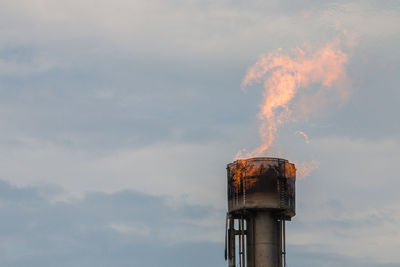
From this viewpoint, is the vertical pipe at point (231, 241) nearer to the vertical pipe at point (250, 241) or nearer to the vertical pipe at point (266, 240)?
the vertical pipe at point (250, 241)

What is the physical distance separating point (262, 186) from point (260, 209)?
7.63 ft

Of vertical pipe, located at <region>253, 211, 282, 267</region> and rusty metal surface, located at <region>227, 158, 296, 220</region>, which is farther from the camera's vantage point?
rusty metal surface, located at <region>227, 158, 296, 220</region>

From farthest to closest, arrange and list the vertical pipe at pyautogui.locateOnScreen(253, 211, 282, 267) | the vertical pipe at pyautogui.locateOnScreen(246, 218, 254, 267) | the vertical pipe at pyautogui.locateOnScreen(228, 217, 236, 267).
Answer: the vertical pipe at pyautogui.locateOnScreen(228, 217, 236, 267) → the vertical pipe at pyautogui.locateOnScreen(246, 218, 254, 267) → the vertical pipe at pyautogui.locateOnScreen(253, 211, 282, 267)

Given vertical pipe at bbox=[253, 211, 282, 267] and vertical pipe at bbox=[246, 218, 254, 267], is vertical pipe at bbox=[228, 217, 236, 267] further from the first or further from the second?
vertical pipe at bbox=[253, 211, 282, 267]

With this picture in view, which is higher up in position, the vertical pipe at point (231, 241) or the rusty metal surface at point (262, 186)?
the rusty metal surface at point (262, 186)

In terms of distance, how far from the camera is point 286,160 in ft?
287

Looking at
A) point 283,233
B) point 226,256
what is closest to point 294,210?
point 283,233

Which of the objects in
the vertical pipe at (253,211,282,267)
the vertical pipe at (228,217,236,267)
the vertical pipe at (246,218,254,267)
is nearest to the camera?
the vertical pipe at (253,211,282,267)

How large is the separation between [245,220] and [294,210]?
5.19m

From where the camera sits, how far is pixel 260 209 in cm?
8388

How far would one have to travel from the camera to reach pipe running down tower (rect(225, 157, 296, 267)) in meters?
83.8

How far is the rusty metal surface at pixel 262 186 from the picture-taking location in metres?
84.1

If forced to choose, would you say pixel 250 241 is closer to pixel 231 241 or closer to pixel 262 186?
pixel 231 241

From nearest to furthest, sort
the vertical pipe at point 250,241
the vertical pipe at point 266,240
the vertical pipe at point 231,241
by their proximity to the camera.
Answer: the vertical pipe at point 266,240 → the vertical pipe at point 250,241 → the vertical pipe at point 231,241
